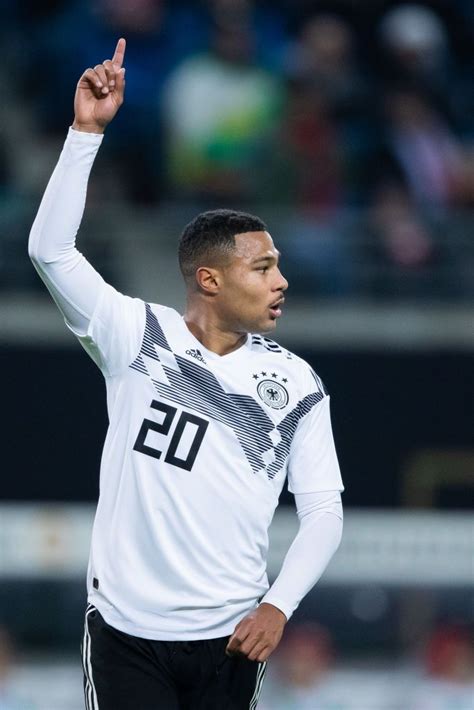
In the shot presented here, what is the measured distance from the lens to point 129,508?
148 inches

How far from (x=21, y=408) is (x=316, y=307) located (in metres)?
1.82

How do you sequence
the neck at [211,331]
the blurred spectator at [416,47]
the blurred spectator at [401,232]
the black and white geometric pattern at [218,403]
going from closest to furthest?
the black and white geometric pattern at [218,403]
the neck at [211,331]
the blurred spectator at [401,232]
the blurred spectator at [416,47]

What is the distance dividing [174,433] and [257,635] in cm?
58

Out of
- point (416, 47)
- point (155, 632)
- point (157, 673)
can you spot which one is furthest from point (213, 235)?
point (416, 47)

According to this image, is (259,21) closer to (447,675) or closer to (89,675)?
(447,675)

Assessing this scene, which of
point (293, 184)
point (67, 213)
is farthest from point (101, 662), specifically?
point (293, 184)

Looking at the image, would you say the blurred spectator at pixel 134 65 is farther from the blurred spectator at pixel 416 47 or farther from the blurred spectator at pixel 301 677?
the blurred spectator at pixel 301 677

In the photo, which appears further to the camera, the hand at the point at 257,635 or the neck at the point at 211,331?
the neck at the point at 211,331

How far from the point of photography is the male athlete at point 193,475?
3.69 m

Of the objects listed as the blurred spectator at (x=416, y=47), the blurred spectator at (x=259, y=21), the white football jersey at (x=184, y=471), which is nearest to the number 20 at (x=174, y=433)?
the white football jersey at (x=184, y=471)

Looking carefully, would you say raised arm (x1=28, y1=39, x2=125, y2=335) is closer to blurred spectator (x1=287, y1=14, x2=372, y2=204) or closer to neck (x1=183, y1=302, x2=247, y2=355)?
neck (x1=183, y1=302, x2=247, y2=355)

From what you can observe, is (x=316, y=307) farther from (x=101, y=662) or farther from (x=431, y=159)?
(x=101, y=662)

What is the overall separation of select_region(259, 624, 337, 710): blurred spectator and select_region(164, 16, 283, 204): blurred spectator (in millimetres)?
2587

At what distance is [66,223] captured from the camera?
11.7ft
